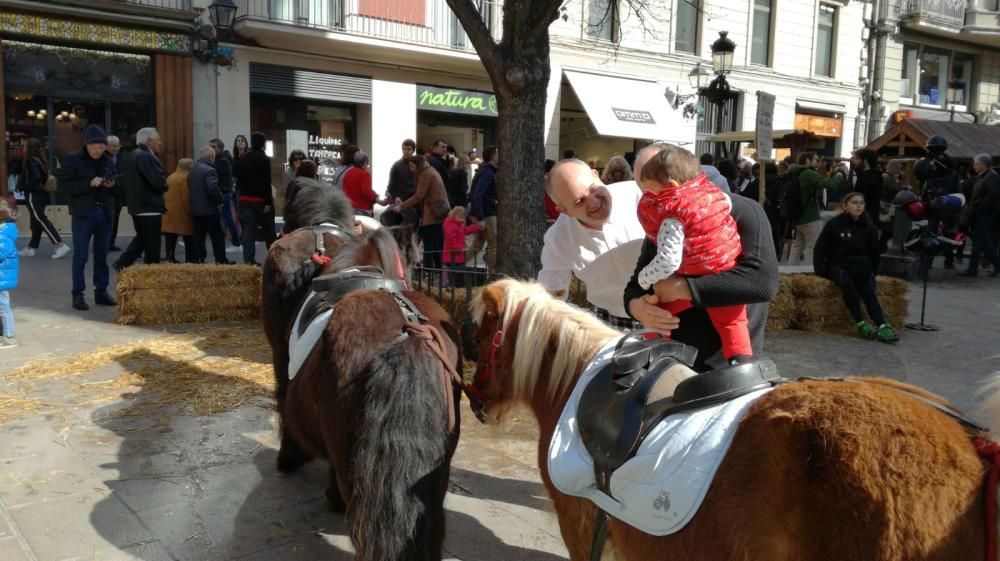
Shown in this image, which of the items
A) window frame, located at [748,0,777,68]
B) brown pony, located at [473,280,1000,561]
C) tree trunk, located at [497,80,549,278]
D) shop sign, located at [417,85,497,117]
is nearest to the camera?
brown pony, located at [473,280,1000,561]

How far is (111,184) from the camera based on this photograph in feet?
25.1

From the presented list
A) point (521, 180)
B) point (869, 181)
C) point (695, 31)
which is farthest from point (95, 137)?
point (695, 31)

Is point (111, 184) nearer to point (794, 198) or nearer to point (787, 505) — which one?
point (787, 505)

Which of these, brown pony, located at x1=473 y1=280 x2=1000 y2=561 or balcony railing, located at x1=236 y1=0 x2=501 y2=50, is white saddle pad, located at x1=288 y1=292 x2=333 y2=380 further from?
balcony railing, located at x1=236 y1=0 x2=501 y2=50

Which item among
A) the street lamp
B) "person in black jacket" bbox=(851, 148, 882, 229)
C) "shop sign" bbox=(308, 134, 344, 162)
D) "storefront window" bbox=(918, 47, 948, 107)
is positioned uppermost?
"storefront window" bbox=(918, 47, 948, 107)

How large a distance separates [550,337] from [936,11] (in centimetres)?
3031

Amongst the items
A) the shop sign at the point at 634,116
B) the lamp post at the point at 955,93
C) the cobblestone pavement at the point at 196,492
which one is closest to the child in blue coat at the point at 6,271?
the cobblestone pavement at the point at 196,492

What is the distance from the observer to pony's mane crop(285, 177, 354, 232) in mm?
4281

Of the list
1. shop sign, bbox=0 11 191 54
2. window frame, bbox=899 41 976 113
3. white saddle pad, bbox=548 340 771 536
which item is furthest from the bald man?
window frame, bbox=899 41 976 113

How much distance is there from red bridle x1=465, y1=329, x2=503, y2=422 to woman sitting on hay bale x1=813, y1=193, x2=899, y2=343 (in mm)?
6561

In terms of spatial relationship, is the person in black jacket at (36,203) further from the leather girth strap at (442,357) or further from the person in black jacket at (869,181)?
the person in black jacket at (869,181)

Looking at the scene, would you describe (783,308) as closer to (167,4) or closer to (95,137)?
(95,137)

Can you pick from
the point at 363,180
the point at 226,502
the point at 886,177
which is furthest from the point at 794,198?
the point at 226,502

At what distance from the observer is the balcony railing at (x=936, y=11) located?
24.9 meters
